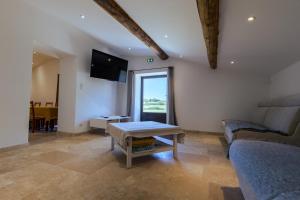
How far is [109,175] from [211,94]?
4.21 m

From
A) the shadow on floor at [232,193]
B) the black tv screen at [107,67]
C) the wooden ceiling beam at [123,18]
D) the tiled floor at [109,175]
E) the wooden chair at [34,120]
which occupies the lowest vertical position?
the shadow on floor at [232,193]

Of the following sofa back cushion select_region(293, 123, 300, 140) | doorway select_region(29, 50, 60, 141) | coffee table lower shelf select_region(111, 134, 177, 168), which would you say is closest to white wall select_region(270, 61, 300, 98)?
sofa back cushion select_region(293, 123, 300, 140)

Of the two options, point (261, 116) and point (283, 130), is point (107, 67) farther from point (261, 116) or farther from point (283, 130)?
point (283, 130)

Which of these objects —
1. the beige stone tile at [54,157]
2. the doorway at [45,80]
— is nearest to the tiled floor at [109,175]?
the beige stone tile at [54,157]

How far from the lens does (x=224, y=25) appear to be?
2.65 metres

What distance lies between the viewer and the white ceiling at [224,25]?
2.17 metres

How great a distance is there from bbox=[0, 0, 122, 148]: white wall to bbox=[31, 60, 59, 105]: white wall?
2.51m

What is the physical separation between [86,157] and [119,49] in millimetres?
4057

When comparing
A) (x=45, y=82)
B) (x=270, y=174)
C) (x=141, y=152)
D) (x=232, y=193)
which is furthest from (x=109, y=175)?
(x=45, y=82)

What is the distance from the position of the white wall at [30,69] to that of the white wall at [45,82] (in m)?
2.51

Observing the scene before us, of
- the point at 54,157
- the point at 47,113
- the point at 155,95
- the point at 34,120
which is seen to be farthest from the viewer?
the point at 155,95

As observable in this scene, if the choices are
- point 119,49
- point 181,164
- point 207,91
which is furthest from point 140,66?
point 181,164

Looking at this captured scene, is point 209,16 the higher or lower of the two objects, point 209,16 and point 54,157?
the higher

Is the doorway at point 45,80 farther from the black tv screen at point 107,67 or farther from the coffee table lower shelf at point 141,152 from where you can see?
the coffee table lower shelf at point 141,152
